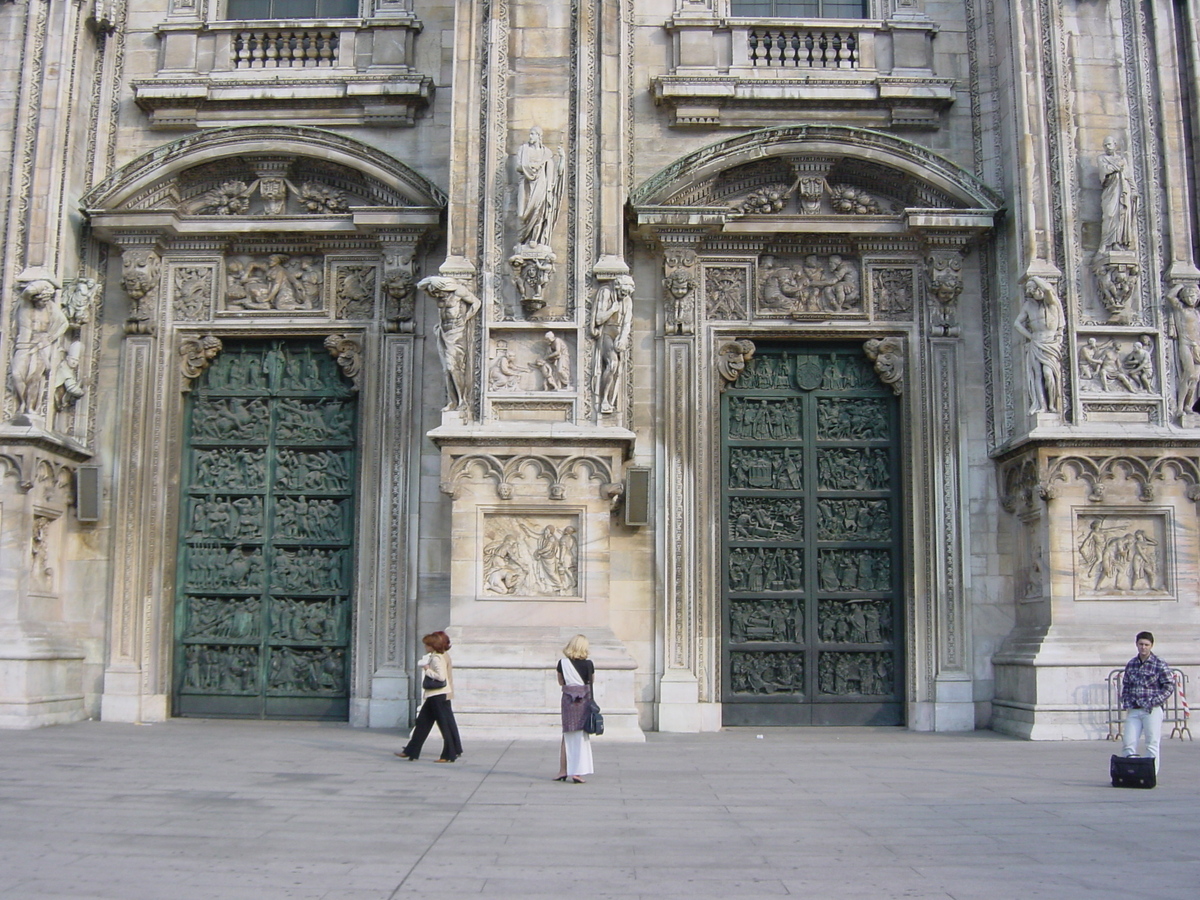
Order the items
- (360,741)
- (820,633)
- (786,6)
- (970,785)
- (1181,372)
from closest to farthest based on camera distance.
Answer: (970,785) → (360,741) → (1181,372) → (820,633) → (786,6)

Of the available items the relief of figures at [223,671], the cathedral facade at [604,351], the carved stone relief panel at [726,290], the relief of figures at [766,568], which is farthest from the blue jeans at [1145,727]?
the relief of figures at [223,671]

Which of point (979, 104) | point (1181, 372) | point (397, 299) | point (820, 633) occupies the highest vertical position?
point (979, 104)

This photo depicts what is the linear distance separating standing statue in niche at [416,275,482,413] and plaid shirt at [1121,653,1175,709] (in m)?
8.11

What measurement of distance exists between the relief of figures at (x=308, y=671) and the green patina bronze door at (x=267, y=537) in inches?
0.5

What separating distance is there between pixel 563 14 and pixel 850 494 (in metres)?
7.48

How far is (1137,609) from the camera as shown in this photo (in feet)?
49.9

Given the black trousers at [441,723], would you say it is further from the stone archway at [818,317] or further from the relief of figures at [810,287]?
the relief of figures at [810,287]

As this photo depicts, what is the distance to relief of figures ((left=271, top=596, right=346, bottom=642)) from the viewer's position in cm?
1702

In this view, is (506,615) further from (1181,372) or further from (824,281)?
(1181,372)

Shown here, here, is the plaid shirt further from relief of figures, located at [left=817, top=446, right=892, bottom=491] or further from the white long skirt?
relief of figures, located at [left=817, top=446, right=892, bottom=491]

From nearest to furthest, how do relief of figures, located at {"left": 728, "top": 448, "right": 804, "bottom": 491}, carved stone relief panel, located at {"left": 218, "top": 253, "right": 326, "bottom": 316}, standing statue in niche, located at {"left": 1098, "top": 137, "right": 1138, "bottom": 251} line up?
standing statue in niche, located at {"left": 1098, "top": 137, "right": 1138, "bottom": 251} → relief of figures, located at {"left": 728, "top": 448, "right": 804, "bottom": 491} → carved stone relief panel, located at {"left": 218, "top": 253, "right": 326, "bottom": 316}

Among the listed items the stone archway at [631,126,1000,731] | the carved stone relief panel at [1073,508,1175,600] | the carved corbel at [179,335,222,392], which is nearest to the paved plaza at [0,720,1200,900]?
the carved stone relief panel at [1073,508,1175,600]

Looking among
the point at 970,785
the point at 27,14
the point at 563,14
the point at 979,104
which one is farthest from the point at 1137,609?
the point at 27,14

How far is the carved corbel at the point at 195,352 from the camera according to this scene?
57.1 feet
